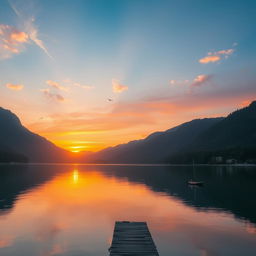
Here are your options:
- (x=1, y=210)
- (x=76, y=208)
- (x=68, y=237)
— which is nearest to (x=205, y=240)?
(x=68, y=237)

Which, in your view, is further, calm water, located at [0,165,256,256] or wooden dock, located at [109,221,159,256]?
calm water, located at [0,165,256,256]

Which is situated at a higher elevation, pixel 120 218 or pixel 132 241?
pixel 132 241

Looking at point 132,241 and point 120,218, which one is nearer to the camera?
point 132,241

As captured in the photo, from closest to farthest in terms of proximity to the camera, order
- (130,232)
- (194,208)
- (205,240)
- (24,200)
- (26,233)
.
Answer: (130,232)
(205,240)
(26,233)
(194,208)
(24,200)

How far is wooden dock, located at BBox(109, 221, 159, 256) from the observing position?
29.0m

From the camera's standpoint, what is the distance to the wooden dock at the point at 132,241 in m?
29.0

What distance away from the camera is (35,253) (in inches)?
1316

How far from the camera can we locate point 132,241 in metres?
32.7

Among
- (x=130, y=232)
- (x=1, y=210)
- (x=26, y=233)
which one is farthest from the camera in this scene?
(x=1, y=210)

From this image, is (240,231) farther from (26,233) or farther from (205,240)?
(26,233)

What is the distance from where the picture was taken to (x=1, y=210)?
2304 inches

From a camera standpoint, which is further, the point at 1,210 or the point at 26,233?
the point at 1,210

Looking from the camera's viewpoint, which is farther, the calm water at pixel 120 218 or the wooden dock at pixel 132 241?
the calm water at pixel 120 218

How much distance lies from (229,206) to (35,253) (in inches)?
1811
